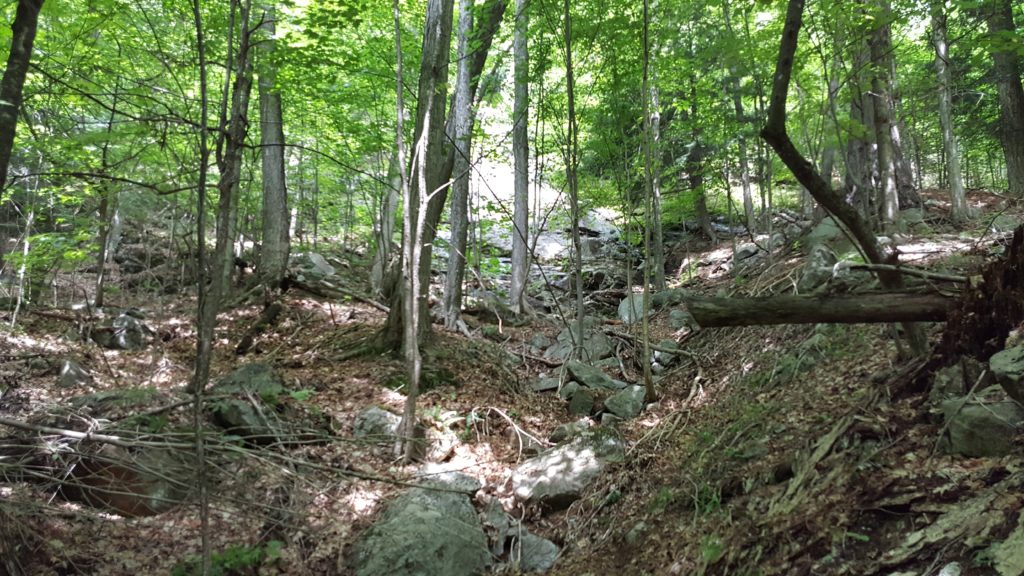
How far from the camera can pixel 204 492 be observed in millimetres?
3145

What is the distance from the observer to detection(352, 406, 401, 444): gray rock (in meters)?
5.95

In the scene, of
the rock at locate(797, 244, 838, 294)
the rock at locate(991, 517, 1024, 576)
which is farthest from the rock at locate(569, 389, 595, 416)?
A: the rock at locate(991, 517, 1024, 576)

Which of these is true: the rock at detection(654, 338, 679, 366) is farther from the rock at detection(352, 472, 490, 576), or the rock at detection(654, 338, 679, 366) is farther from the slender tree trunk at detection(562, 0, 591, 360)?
the rock at detection(352, 472, 490, 576)

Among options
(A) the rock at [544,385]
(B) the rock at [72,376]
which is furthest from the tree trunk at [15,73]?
(A) the rock at [544,385]

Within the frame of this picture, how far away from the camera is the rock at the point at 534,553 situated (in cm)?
464

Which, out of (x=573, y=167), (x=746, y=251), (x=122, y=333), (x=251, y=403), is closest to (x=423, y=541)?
(x=251, y=403)

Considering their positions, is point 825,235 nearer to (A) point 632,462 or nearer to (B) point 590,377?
(B) point 590,377

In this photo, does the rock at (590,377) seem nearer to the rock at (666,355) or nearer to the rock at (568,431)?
the rock at (666,355)

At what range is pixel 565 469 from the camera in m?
5.48

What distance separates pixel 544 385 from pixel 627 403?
1.43 m

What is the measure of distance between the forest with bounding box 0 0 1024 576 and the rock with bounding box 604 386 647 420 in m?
0.04

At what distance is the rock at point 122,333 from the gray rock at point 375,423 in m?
4.66

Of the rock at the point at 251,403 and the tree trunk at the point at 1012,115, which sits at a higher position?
the tree trunk at the point at 1012,115

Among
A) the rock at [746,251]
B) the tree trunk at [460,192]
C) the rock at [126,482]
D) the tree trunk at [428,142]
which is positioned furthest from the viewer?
the rock at [746,251]
